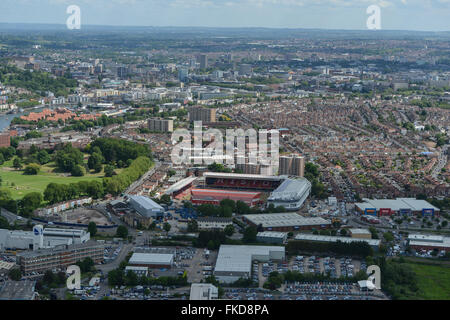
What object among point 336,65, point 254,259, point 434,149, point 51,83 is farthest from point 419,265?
point 336,65

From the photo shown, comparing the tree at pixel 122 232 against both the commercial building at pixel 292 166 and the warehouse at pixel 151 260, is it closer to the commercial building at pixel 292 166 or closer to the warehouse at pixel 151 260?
the warehouse at pixel 151 260

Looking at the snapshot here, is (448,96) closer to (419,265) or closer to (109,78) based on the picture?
(109,78)

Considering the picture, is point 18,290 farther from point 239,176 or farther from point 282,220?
point 239,176

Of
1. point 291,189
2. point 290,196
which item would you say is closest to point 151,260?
point 290,196

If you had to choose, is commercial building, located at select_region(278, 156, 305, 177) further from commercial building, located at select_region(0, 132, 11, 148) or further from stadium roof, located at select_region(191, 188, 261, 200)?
commercial building, located at select_region(0, 132, 11, 148)

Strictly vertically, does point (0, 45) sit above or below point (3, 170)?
above

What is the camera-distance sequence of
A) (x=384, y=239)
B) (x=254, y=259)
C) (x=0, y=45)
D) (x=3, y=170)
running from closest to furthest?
(x=254, y=259)
(x=384, y=239)
(x=3, y=170)
(x=0, y=45)

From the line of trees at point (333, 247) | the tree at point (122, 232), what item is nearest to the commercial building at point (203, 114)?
the tree at point (122, 232)
